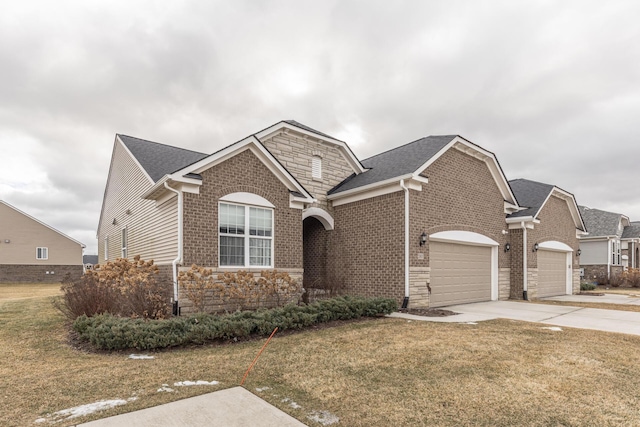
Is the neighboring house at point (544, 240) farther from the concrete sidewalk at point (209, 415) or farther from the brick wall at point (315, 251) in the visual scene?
the concrete sidewalk at point (209, 415)

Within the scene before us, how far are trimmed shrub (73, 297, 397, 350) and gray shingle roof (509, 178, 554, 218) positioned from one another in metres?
12.0

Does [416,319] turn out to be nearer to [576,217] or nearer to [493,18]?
[493,18]

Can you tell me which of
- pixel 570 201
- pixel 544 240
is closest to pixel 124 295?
pixel 544 240

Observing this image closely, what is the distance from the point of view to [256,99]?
55.5 feet

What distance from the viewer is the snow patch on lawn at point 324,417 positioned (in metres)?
3.74

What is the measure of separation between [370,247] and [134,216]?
376 inches

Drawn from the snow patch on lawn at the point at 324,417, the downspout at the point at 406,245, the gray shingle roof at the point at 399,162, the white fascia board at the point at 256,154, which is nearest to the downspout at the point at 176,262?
the white fascia board at the point at 256,154

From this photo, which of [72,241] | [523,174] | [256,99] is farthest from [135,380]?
[523,174]

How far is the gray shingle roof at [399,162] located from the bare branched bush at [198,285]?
6328 mm

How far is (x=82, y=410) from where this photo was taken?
393 centimetres

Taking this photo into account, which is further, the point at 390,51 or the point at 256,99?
the point at 256,99

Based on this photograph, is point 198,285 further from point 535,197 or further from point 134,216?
point 535,197

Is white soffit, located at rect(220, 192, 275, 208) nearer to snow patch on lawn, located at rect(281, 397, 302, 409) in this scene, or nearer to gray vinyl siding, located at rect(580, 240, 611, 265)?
snow patch on lawn, located at rect(281, 397, 302, 409)

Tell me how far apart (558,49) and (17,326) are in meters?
18.3
